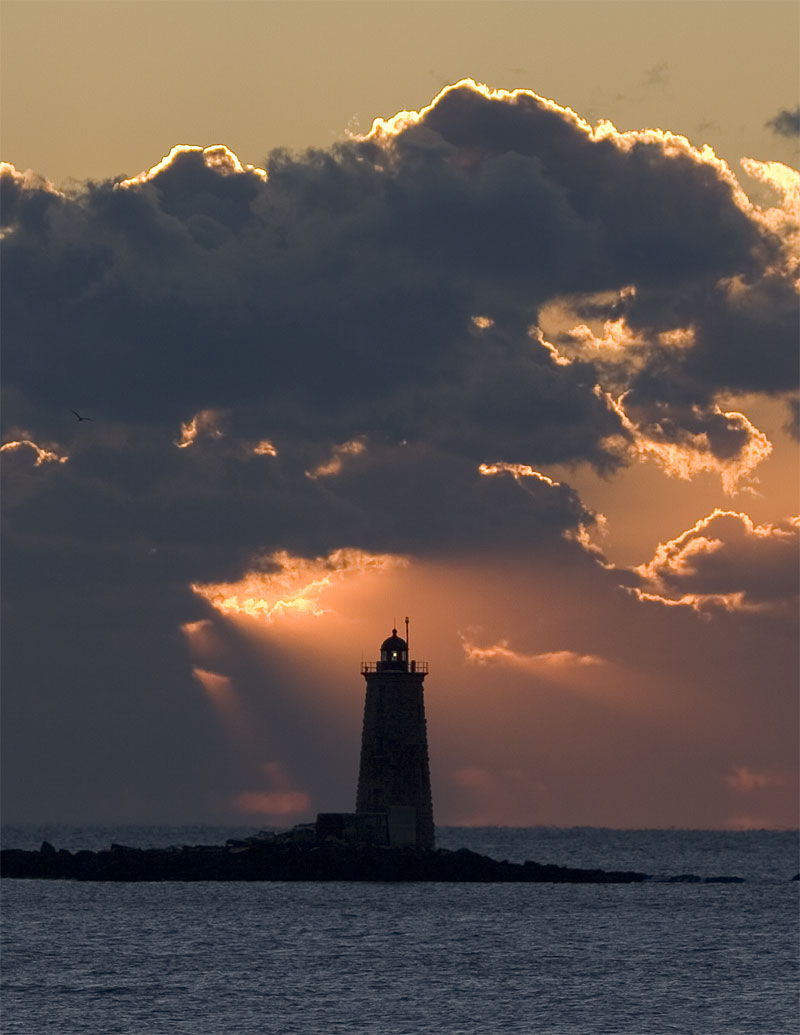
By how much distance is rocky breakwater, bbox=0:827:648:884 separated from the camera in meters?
94.6

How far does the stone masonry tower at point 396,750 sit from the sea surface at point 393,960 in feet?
12.9

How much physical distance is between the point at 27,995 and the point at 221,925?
68.5 ft

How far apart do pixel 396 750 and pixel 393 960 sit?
19032mm

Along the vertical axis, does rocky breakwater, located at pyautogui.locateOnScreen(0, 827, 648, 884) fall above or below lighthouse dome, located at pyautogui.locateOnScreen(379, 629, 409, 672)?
below

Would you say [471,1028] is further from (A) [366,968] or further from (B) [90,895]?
(B) [90,895]

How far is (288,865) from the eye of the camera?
9850cm

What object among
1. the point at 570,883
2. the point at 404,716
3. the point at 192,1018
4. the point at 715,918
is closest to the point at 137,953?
the point at 192,1018

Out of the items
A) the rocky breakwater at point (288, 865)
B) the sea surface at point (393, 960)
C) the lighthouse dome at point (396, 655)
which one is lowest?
the sea surface at point (393, 960)

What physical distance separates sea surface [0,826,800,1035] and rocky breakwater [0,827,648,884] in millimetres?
880

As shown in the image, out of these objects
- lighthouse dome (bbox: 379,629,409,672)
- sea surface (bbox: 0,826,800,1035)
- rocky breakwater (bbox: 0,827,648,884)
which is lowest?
sea surface (bbox: 0,826,800,1035)

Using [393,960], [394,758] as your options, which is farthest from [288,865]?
[393,960]

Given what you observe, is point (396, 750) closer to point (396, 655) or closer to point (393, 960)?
point (396, 655)

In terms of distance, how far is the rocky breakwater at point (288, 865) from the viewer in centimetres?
9462

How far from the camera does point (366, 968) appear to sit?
69.9m
